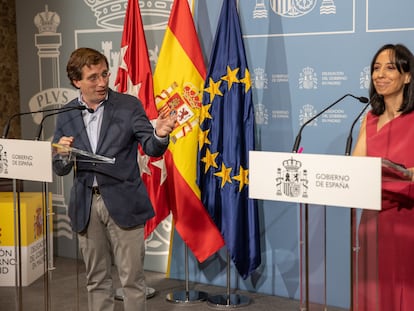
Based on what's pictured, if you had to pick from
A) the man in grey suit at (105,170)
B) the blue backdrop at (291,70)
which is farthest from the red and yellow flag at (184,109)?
the man in grey suit at (105,170)

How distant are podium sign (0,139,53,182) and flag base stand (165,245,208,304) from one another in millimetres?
1750

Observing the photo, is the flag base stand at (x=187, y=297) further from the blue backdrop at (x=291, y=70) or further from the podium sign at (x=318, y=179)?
the podium sign at (x=318, y=179)

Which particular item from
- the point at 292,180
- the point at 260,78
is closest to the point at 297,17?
the point at 260,78

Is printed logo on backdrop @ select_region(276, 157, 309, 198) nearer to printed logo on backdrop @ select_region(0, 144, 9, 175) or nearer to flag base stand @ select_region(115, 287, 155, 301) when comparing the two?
printed logo on backdrop @ select_region(0, 144, 9, 175)

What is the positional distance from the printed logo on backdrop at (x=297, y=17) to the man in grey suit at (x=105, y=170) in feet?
4.67

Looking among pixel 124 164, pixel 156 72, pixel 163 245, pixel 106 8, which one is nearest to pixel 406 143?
pixel 124 164

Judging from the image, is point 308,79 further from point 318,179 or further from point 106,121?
point 318,179

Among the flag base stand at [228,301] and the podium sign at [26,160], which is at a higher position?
the podium sign at [26,160]

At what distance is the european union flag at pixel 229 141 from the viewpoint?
165 inches

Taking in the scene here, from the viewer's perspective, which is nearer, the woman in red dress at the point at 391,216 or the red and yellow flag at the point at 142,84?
the woman in red dress at the point at 391,216

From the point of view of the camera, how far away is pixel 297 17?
4.24 meters

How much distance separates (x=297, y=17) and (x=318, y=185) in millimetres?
2084

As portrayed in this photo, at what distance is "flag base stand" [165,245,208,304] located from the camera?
441 cm

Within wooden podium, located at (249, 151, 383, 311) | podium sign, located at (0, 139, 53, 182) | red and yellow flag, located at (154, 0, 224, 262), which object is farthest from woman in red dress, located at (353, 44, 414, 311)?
red and yellow flag, located at (154, 0, 224, 262)
